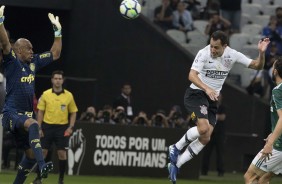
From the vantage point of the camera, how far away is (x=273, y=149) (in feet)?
45.5

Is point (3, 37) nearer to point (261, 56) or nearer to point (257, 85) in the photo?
point (261, 56)

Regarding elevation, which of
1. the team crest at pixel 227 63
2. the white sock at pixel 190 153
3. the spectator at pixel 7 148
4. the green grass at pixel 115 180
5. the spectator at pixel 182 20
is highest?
the spectator at pixel 182 20

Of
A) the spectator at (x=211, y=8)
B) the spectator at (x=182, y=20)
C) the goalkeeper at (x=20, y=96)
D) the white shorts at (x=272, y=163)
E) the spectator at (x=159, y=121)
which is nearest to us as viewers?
the white shorts at (x=272, y=163)

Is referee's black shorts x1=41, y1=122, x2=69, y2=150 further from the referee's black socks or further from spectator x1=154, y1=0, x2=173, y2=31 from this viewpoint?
spectator x1=154, y1=0, x2=173, y2=31

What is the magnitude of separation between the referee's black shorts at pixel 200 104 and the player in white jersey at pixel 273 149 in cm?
254

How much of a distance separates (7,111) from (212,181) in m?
8.65

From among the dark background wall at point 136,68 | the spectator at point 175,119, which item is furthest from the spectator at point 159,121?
Result: the dark background wall at point 136,68

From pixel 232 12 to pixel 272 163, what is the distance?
47.7 ft

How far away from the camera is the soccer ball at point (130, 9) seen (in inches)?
701

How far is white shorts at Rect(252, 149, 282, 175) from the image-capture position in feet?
45.5

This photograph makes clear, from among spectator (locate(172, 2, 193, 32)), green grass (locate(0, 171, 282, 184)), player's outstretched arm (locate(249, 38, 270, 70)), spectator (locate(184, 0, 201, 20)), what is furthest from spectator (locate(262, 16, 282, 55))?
player's outstretched arm (locate(249, 38, 270, 70))

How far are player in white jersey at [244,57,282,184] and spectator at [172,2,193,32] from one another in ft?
44.6

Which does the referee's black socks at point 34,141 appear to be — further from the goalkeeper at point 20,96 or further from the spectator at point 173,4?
the spectator at point 173,4

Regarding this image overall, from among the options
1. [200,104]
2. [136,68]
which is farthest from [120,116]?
[200,104]
